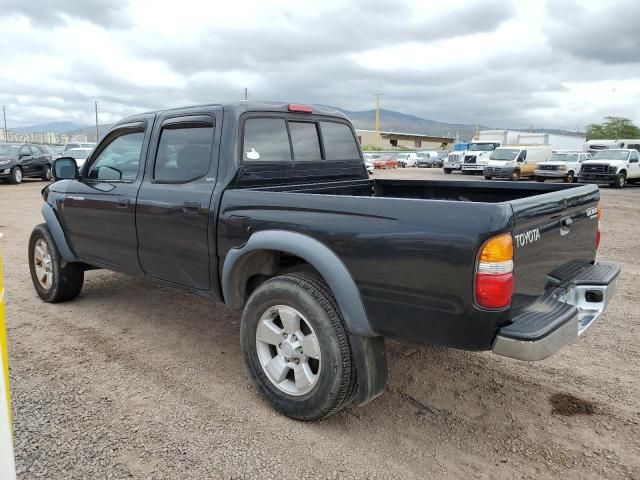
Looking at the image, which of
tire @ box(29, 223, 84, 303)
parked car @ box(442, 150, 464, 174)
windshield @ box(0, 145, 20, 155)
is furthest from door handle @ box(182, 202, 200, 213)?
parked car @ box(442, 150, 464, 174)

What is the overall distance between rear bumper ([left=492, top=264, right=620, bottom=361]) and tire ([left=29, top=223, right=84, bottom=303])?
4.23 m

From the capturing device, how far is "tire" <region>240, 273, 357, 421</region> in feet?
9.05

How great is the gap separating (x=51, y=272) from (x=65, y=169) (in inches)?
42.0

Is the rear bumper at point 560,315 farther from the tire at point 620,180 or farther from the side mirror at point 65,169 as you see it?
the tire at point 620,180

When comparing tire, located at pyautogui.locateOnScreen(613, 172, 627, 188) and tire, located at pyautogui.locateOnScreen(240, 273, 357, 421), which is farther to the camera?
tire, located at pyautogui.locateOnScreen(613, 172, 627, 188)

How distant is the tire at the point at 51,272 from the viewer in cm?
491

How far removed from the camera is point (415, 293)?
244cm

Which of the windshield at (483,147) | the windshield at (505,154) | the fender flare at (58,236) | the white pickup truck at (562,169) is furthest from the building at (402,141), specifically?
the fender flare at (58,236)

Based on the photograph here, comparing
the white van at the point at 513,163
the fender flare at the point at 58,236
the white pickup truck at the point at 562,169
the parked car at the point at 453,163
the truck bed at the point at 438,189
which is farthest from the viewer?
the parked car at the point at 453,163

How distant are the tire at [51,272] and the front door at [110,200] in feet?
1.10

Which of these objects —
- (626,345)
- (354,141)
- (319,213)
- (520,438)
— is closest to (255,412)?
(319,213)

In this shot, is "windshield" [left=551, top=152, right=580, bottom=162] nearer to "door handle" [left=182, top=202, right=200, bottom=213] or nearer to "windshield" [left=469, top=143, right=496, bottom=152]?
"windshield" [left=469, top=143, right=496, bottom=152]

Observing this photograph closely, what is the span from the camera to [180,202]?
3.56 metres

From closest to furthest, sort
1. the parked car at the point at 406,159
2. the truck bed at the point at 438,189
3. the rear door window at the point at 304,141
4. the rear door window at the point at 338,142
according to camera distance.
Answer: the truck bed at the point at 438,189, the rear door window at the point at 304,141, the rear door window at the point at 338,142, the parked car at the point at 406,159
